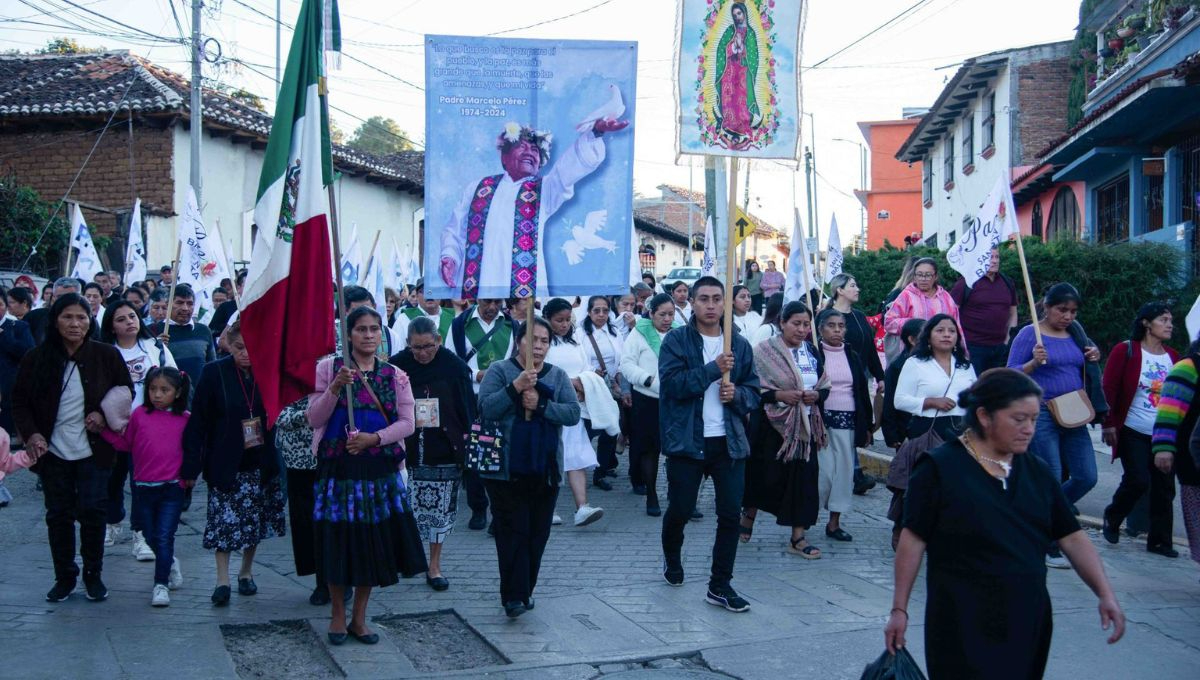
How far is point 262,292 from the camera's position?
6062 mm

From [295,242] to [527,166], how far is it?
4.56 ft

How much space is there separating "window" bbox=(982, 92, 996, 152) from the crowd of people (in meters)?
21.7

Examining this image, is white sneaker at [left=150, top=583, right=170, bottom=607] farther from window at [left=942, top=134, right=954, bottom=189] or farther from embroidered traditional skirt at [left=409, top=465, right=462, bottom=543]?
window at [left=942, top=134, right=954, bottom=189]

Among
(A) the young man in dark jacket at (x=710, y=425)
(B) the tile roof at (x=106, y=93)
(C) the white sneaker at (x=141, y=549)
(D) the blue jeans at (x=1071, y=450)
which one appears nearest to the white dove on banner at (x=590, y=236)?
(A) the young man in dark jacket at (x=710, y=425)

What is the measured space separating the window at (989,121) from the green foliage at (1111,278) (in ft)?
36.1

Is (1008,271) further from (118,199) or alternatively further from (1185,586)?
(118,199)

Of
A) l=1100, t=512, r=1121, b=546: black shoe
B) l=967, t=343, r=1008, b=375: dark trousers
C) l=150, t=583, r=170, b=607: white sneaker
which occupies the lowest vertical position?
l=150, t=583, r=170, b=607: white sneaker

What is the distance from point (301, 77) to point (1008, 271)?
1541 cm

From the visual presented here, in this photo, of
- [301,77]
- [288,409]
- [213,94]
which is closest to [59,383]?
[288,409]

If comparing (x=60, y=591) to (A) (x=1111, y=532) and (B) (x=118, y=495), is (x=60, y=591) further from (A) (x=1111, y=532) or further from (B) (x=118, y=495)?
(A) (x=1111, y=532)

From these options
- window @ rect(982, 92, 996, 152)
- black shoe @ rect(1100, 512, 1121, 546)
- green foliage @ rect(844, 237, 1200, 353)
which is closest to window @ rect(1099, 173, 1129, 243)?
green foliage @ rect(844, 237, 1200, 353)

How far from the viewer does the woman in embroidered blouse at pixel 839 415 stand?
28.0ft

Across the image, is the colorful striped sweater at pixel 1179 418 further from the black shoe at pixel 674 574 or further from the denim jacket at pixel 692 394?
the black shoe at pixel 674 574

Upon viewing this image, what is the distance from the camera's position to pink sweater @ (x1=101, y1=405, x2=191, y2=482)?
7.01 meters
